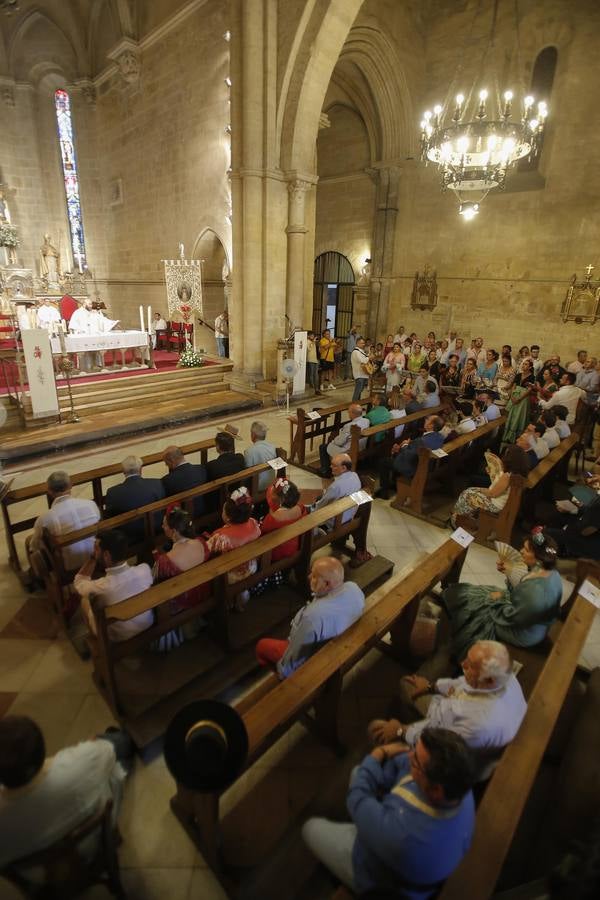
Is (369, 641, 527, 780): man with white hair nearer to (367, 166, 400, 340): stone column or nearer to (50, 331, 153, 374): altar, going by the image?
(50, 331, 153, 374): altar

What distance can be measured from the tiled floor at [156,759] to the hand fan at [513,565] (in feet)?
2.52

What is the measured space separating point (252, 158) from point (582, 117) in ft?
25.0

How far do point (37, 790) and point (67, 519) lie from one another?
2.22m

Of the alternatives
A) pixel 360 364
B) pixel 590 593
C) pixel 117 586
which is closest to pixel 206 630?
pixel 117 586

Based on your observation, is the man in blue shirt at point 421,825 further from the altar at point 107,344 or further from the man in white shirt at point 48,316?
the man in white shirt at point 48,316

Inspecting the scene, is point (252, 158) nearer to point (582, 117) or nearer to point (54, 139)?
point (582, 117)

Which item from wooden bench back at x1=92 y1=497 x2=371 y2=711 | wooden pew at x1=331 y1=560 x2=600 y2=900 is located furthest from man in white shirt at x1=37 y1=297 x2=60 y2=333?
wooden pew at x1=331 y1=560 x2=600 y2=900

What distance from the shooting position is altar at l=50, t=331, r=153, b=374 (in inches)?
342

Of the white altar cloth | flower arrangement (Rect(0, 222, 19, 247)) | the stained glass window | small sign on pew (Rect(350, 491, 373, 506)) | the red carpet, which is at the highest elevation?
the stained glass window

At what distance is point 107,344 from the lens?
9.62m

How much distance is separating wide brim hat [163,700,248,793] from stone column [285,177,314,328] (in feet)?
32.0

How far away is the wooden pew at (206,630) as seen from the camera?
104 inches

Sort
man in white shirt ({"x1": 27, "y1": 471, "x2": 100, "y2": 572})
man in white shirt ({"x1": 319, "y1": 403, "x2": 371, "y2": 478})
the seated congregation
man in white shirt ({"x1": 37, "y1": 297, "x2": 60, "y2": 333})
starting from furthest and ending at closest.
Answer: man in white shirt ({"x1": 37, "y1": 297, "x2": 60, "y2": 333}), man in white shirt ({"x1": 319, "y1": 403, "x2": 371, "y2": 478}), man in white shirt ({"x1": 27, "y1": 471, "x2": 100, "y2": 572}), the seated congregation

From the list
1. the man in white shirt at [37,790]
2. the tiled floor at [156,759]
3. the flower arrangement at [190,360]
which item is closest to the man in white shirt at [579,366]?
the tiled floor at [156,759]
